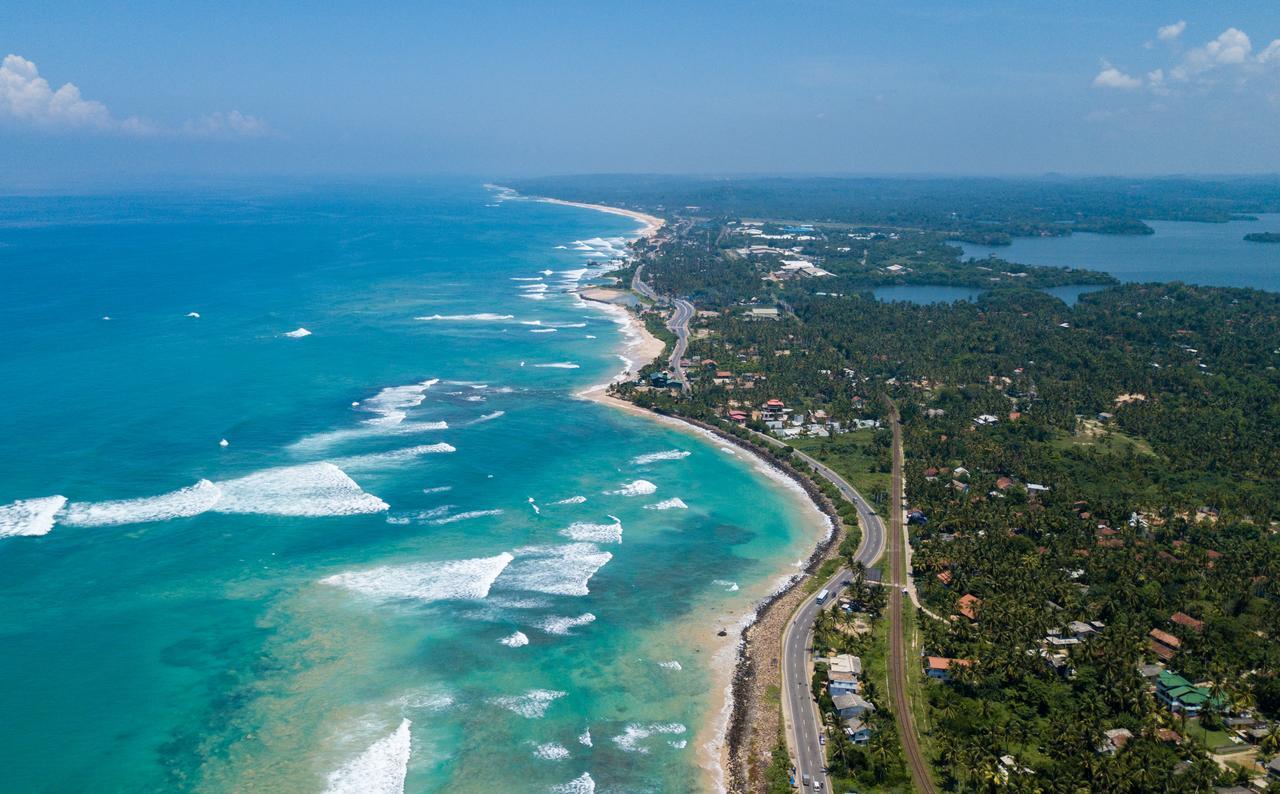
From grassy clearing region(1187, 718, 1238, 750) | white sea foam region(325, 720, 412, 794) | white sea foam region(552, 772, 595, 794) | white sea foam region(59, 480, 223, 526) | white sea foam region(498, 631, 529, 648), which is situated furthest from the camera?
white sea foam region(59, 480, 223, 526)

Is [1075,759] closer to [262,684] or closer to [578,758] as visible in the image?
[578,758]

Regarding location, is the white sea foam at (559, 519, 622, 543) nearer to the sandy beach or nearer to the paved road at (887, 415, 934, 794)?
the sandy beach

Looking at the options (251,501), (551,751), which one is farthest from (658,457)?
(551,751)

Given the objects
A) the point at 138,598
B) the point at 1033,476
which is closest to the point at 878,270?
the point at 1033,476

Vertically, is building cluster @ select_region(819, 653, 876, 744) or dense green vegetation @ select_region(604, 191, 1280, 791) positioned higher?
dense green vegetation @ select_region(604, 191, 1280, 791)

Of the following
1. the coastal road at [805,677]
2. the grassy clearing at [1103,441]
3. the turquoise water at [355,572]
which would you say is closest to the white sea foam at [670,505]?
the turquoise water at [355,572]

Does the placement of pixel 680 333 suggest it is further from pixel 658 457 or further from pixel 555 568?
pixel 555 568

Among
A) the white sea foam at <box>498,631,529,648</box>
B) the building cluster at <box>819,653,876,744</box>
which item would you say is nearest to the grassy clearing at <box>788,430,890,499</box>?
the building cluster at <box>819,653,876,744</box>
